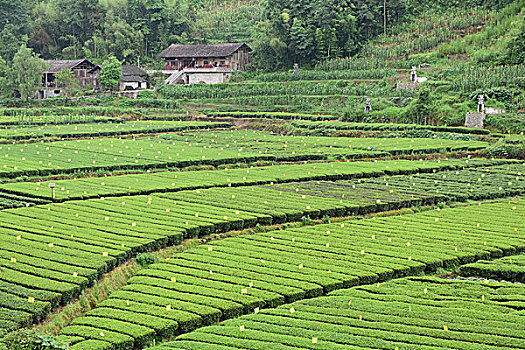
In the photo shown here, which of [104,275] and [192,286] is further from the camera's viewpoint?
[104,275]

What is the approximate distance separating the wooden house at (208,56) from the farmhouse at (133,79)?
529cm

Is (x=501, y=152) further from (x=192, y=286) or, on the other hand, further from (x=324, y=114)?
(x=192, y=286)

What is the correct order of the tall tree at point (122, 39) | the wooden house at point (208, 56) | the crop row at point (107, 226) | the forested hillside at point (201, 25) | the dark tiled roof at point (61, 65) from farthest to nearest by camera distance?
the tall tree at point (122, 39)
the wooden house at point (208, 56)
the dark tiled roof at point (61, 65)
the forested hillside at point (201, 25)
the crop row at point (107, 226)

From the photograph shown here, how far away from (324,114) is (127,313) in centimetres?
6453

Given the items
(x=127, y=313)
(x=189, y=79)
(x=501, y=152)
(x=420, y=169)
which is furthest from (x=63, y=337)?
(x=189, y=79)

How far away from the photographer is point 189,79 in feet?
361

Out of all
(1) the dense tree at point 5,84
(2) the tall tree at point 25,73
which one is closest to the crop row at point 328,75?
(2) the tall tree at point 25,73

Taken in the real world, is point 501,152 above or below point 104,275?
above

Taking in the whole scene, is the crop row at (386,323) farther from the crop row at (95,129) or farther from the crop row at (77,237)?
the crop row at (95,129)

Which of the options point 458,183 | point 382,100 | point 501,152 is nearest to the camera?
point 458,183

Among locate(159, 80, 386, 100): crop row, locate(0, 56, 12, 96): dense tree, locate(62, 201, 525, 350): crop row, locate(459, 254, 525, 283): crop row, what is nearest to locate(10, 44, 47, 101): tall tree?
locate(0, 56, 12, 96): dense tree

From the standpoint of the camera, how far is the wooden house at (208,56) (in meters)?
109

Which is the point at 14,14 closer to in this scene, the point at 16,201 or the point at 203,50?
the point at 203,50

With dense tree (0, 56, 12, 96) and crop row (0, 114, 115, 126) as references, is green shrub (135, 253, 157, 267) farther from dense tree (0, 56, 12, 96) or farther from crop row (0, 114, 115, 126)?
dense tree (0, 56, 12, 96)
